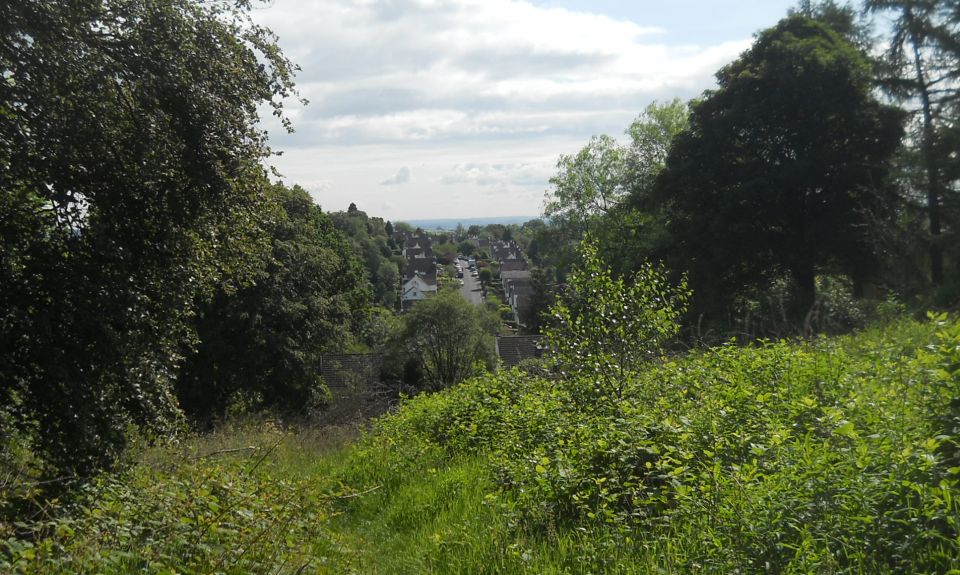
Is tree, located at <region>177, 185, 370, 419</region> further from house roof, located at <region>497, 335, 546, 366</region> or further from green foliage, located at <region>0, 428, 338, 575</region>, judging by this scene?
green foliage, located at <region>0, 428, 338, 575</region>

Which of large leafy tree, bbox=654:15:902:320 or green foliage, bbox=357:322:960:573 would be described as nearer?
green foliage, bbox=357:322:960:573

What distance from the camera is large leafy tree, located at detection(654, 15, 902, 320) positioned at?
19531 mm

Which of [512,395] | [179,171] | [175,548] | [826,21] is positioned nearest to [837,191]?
[826,21]

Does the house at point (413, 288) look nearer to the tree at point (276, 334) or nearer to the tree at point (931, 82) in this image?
the tree at point (276, 334)

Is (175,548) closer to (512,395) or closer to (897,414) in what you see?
(897,414)

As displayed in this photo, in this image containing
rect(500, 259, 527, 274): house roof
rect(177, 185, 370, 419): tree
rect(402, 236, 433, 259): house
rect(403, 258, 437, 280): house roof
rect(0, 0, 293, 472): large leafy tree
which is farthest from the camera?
rect(402, 236, 433, 259): house

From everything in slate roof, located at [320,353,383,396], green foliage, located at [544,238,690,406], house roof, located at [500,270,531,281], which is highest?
green foliage, located at [544,238,690,406]

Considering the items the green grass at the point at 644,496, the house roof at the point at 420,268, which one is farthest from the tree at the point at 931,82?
the house roof at the point at 420,268

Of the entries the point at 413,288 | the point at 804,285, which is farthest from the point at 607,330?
the point at 413,288

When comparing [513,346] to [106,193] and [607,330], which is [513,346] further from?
[106,193]

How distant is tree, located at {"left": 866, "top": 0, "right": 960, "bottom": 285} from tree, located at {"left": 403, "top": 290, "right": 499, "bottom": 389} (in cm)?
1419

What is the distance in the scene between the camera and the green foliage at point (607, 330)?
26.4 ft

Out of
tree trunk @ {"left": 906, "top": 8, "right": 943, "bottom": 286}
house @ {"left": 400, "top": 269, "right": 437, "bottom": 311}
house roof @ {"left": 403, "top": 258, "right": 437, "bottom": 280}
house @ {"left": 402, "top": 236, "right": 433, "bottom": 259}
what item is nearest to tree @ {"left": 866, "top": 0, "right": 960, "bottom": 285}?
tree trunk @ {"left": 906, "top": 8, "right": 943, "bottom": 286}

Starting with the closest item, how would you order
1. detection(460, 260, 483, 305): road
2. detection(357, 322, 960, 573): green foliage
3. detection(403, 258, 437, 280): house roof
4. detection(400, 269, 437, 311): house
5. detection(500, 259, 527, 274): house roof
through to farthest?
1. detection(357, 322, 960, 573): green foliage
2. detection(460, 260, 483, 305): road
3. detection(400, 269, 437, 311): house
4. detection(500, 259, 527, 274): house roof
5. detection(403, 258, 437, 280): house roof
